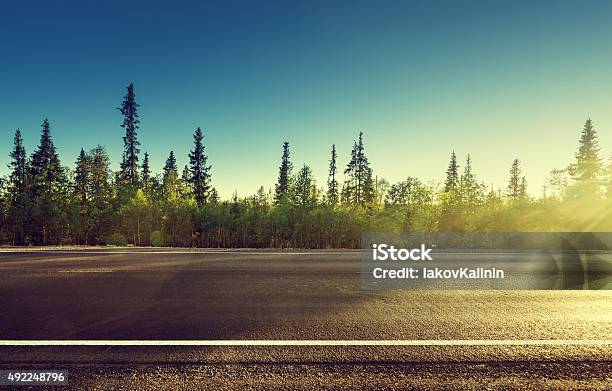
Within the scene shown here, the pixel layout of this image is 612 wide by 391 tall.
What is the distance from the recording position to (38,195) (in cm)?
2464

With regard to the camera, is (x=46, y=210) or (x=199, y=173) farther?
(x=199, y=173)

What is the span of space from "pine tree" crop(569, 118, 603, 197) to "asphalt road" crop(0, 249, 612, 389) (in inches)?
1487

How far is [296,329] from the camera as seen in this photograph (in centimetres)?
391

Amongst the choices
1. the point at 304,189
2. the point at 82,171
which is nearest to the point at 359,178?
the point at 304,189

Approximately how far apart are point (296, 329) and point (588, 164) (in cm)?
4405

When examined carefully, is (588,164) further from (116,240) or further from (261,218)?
(116,240)

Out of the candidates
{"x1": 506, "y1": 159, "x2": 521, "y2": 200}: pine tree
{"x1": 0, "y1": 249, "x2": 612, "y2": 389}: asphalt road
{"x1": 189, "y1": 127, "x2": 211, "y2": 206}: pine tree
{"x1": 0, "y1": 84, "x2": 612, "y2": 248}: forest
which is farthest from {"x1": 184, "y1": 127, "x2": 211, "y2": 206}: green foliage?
{"x1": 506, "y1": 159, "x2": 521, "y2": 200}: pine tree

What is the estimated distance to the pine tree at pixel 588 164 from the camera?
108ft

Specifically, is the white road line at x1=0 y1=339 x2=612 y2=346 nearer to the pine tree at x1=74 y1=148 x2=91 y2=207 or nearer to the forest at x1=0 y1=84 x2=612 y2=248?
the forest at x1=0 y1=84 x2=612 y2=248

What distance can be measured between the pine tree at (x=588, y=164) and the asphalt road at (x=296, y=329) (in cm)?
3776

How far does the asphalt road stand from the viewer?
285cm

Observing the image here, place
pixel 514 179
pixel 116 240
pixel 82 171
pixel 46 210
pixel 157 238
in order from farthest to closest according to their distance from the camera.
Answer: pixel 514 179
pixel 82 171
pixel 46 210
pixel 157 238
pixel 116 240

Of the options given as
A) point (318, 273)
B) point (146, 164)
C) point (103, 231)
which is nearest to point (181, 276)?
point (318, 273)

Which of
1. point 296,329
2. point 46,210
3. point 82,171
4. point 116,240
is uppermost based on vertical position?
point 82,171
